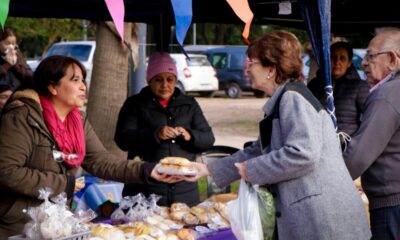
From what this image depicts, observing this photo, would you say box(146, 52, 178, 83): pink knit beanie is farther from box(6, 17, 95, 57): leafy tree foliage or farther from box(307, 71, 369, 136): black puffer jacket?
box(6, 17, 95, 57): leafy tree foliage

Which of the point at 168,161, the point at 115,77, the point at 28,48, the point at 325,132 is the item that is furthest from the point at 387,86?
the point at 28,48

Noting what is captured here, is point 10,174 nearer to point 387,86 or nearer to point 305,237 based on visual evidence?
point 305,237

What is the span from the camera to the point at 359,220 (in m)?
3.14

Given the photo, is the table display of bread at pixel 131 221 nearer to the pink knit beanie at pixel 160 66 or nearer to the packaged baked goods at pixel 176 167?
the packaged baked goods at pixel 176 167

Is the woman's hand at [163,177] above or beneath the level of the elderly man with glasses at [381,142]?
beneath

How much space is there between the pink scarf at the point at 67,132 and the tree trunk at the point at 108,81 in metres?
3.67

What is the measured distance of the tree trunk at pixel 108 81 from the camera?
289 inches

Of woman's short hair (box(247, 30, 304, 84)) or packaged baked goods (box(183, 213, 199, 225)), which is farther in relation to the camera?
packaged baked goods (box(183, 213, 199, 225))

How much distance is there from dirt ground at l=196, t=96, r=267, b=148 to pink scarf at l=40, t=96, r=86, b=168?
8874mm

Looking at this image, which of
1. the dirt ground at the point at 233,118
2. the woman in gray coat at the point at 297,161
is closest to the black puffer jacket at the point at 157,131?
the woman in gray coat at the point at 297,161

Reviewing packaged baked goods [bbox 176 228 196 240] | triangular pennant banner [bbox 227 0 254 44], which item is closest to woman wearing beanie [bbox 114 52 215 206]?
packaged baked goods [bbox 176 228 196 240]

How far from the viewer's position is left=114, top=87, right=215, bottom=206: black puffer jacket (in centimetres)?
456

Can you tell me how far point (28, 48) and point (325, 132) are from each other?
4287cm

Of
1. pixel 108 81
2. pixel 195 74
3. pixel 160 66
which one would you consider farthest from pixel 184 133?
pixel 195 74
